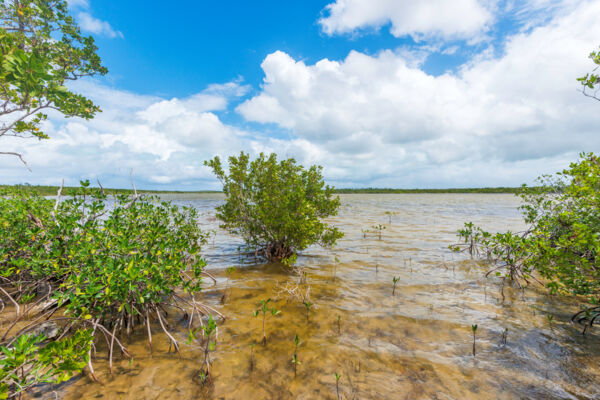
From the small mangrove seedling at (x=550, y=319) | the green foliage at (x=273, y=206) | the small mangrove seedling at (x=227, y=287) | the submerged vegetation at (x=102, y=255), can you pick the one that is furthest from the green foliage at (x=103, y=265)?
the small mangrove seedling at (x=550, y=319)

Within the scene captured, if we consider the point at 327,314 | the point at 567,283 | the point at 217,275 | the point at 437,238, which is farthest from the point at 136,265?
the point at 437,238

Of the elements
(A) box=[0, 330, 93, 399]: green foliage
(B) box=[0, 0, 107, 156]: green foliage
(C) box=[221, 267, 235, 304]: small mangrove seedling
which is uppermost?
(B) box=[0, 0, 107, 156]: green foliage

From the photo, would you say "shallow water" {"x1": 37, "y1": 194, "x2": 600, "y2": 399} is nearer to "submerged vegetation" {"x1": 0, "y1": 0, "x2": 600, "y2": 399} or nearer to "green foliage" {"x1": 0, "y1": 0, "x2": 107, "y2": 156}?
"submerged vegetation" {"x1": 0, "y1": 0, "x2": 600, "y2": 399}

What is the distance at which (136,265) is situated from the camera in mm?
4711

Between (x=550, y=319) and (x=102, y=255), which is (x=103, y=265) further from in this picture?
(x=550, y=319)

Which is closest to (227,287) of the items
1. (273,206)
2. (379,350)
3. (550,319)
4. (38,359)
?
(273,206)

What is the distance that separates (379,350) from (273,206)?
22.5 ft

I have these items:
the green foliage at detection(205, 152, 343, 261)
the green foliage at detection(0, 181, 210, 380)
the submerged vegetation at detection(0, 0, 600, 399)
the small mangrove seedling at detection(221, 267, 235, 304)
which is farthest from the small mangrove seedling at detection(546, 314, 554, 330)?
the small mangrove seedling at detection(221, 267, 235, 304)

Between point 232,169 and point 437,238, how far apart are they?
13.0m

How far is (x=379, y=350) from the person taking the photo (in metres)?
5.00

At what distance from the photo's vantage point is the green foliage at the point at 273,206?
407 inches

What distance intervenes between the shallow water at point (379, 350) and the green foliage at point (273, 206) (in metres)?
2.23

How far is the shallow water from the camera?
13.1ft

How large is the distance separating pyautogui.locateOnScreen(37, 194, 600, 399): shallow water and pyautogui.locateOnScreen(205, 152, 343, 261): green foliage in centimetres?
223
